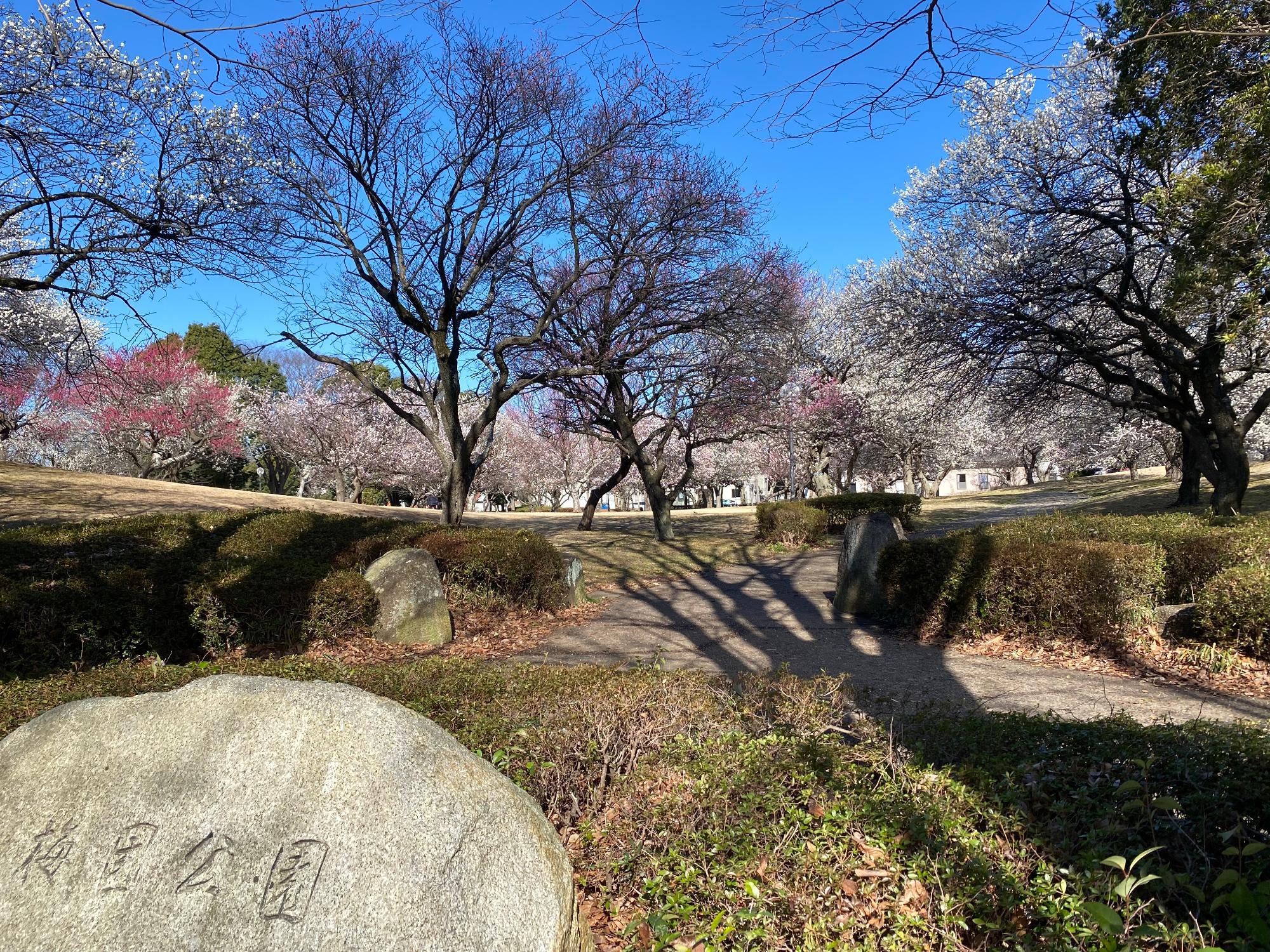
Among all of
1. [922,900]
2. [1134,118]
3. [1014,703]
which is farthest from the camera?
[1134,118]

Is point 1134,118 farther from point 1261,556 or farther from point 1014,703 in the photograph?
point 1014,703

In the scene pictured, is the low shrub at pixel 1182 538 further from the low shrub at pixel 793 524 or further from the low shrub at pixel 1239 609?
the low shrub at pixel 793 524

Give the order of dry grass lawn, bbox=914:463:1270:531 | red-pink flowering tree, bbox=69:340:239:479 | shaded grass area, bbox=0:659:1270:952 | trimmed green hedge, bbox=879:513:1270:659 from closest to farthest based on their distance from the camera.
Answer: shaded grass area, bbox=0:659:1270:952 → trimmed green hedge, bbox=879:513:1270:659 → dry grass lawn, bbox=914:463:1270:531 → red-pink flowering tree, bbox=69:340:239:479

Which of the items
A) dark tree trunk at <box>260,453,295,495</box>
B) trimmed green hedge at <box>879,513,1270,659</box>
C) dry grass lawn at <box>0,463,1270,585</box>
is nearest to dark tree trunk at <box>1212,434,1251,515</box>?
dry grass lawn at <box>0,463,1270,585</box>

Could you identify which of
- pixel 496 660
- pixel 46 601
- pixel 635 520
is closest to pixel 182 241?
pixel 46 601

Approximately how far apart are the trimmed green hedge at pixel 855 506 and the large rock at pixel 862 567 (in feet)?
30.0

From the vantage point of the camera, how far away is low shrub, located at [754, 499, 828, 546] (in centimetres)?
1734

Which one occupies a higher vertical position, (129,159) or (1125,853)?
(129,159)

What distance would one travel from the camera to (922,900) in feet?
8.48

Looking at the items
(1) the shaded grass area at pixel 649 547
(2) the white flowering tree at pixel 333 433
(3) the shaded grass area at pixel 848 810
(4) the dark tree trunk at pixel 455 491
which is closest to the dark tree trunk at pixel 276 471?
(2) the white flowering tree at pixel 333 433

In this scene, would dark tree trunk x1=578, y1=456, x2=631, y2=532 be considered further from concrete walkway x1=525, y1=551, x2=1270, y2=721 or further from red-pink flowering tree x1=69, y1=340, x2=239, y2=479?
red-pink flowering tree x1=69, y1=340, x2=239, y2=479

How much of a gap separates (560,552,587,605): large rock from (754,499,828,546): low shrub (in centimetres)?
763

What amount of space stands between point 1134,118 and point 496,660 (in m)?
12.5

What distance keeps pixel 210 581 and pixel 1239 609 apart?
9474mm
